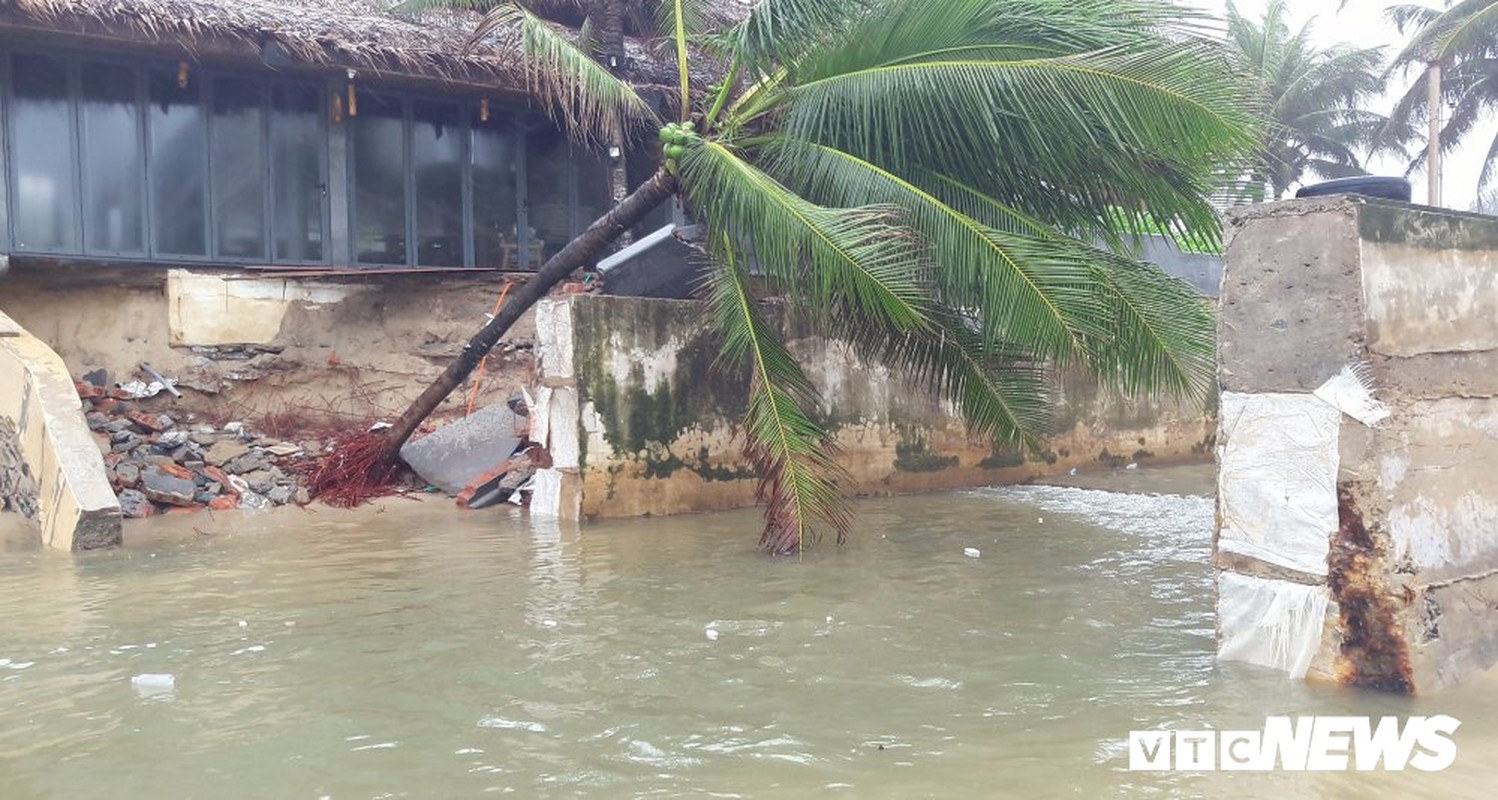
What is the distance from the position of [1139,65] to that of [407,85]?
8827 mm

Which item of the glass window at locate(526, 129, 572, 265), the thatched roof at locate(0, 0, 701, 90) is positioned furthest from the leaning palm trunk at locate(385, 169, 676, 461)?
the glass window at locate(526, 129, 572, 265)

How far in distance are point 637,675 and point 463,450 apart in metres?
6.13

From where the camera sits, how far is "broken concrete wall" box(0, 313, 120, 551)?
747cm

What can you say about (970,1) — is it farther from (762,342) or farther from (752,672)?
(752,672)

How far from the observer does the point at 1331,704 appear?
12.6 feet

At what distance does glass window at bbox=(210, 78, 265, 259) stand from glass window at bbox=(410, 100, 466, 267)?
5.49 feet

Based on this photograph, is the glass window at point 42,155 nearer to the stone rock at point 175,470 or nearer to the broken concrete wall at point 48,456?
the broken concrete wall at point 48,456

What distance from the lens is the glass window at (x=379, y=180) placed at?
1264 centimetres

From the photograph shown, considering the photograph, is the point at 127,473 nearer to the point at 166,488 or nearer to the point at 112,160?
the point at 166,488

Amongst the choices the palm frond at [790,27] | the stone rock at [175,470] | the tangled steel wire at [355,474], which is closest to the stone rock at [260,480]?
the tangled steel wire at [355,474]

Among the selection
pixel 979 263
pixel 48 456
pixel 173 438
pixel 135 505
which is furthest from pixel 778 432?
pixel 173 438

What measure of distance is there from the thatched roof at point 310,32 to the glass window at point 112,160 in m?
0.71

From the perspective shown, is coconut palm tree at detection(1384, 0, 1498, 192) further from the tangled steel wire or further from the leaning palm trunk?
the tangled steel wire

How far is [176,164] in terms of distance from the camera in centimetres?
1169
